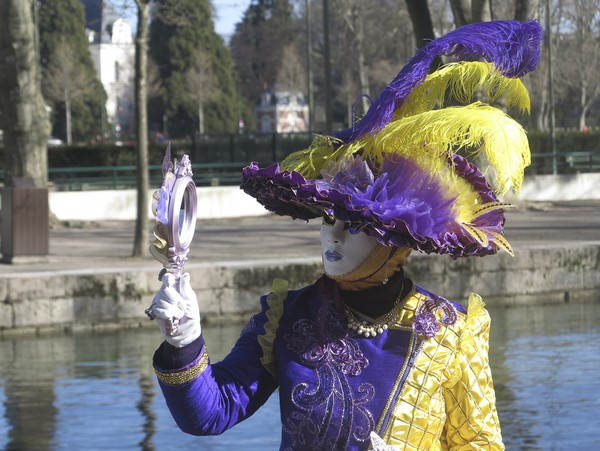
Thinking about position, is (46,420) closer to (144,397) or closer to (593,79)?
(144,397)

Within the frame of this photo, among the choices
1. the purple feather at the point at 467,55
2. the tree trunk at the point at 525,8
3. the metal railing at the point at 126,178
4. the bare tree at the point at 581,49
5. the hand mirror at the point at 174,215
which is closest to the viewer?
the hand mirror at the point at 174,215

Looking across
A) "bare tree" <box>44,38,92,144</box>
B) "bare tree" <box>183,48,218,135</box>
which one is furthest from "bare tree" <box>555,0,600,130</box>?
"bare tree" <box>44,38,92,144</box>

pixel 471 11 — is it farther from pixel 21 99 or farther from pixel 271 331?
pixel 271 331

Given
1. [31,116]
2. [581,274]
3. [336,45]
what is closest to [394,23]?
[336,45]

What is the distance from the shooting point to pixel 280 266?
1441cm

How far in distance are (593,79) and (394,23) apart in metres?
12.4

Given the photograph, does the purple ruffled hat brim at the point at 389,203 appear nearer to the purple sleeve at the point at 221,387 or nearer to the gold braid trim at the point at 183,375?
the purple sleeve at the point at 221,387

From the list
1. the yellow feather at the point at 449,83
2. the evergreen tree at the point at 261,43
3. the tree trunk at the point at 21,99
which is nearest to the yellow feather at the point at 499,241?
the yellow feather at the point at 449,83

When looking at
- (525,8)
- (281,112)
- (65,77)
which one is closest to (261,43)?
(281,112)

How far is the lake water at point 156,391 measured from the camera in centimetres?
894

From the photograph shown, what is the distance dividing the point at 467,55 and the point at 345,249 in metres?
0.71

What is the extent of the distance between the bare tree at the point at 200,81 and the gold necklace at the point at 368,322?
71.9 metres

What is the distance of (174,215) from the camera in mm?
3324

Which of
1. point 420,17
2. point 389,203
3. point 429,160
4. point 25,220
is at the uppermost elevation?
point 420,17
